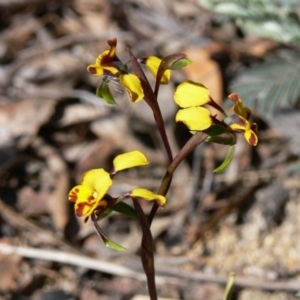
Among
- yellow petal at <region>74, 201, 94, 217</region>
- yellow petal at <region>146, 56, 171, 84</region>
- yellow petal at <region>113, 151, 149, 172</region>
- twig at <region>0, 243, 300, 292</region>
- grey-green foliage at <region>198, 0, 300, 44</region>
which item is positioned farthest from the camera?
grey-green foliage at <region>198, 0, 300, 44</region>

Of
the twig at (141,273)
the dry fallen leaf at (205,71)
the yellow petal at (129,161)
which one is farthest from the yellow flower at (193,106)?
the dry fallen leaf at (205,71)

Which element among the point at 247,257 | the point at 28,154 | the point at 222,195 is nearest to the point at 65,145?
the point at 28,154

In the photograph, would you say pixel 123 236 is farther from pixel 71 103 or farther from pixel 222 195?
pixel 71 103

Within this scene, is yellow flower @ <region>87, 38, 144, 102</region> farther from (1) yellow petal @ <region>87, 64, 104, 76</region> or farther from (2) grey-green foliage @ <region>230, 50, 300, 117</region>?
(2) grey-green foliage @ <region>230, 50, 300, 117</region>

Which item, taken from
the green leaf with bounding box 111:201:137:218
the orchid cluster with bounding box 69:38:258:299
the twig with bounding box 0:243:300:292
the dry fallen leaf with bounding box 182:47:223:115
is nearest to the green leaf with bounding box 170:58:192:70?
the orchid cluster with bounding box 69:38:258:299

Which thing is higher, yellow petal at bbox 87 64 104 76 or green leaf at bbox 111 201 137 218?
yellow petal at bbox 87 64 104 76

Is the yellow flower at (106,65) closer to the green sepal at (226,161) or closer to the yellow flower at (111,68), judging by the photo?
the yellow flower at (111,68)

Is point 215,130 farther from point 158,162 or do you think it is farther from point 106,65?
point 158,162
